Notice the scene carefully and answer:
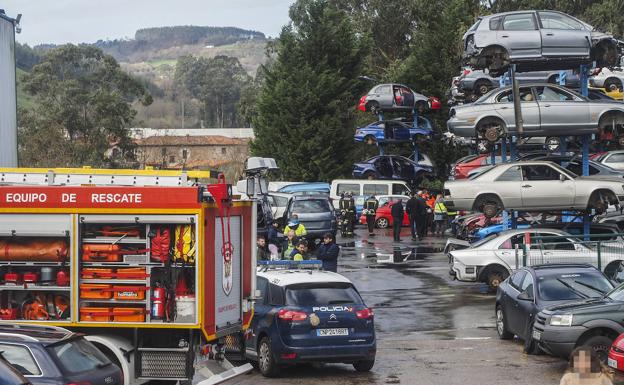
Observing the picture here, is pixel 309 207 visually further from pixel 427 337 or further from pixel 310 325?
pixel 310 325

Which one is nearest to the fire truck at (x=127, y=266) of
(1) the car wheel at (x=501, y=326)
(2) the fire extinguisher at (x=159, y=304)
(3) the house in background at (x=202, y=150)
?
(2) the fire extinguisher at (x=159, y=304)

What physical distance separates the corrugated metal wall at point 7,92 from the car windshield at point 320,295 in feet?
23.2

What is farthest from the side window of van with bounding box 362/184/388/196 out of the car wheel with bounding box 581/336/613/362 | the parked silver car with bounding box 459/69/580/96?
the car wheel with bounding box 581/336/613/362

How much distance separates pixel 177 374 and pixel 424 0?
5545 centimetres

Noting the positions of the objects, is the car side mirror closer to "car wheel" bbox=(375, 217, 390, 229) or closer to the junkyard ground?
the junkyard ground

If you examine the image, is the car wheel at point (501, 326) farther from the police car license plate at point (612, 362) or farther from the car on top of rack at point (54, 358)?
the car on top of rack at point (54, 358)

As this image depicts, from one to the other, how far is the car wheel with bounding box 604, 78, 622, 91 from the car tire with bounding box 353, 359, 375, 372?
2342 centimetres

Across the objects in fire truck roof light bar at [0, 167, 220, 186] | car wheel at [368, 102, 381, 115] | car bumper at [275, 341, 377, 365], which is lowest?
car bumper at [275, 341, 377, 365]

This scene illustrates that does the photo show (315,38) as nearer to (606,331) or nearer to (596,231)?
(596,231)

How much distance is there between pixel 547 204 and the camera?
25.3m

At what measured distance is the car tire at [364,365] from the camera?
15.3 m

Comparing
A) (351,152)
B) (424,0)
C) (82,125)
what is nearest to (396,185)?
(351,152)

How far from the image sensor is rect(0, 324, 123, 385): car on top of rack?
371 inches

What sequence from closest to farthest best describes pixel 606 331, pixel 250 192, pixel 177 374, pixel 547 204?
pixel 177 374 < pixel 250 192 < pixel 606 331 < pixel 547 204
